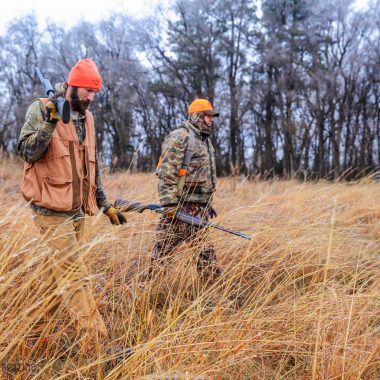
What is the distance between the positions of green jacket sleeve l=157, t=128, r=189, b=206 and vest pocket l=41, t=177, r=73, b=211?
3.38ft

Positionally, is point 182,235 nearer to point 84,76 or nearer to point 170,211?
point 170,211

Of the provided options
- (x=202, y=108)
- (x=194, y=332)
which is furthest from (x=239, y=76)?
(x=194, y=332)

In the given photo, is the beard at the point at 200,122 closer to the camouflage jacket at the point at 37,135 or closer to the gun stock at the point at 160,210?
the gun stock at the point at 160,210

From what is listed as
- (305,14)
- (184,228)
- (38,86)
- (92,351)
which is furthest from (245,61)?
(92,351)

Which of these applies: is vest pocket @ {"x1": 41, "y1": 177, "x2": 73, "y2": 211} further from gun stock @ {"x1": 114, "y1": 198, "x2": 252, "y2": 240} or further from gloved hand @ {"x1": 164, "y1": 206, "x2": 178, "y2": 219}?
gloved hand @ {"x1": 164, "y1": 206, "x2": 178, "y2": 219}

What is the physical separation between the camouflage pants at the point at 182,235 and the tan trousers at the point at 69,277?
2.31 feet

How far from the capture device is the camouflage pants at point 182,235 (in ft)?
9.19

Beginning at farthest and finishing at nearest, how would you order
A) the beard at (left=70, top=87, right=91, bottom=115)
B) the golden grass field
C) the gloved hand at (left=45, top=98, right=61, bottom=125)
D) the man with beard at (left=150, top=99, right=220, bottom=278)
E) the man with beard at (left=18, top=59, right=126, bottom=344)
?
the man with beard at (left=150, top=99, right=220, bottom=278), the beard at (left=70, top=87, right=91, bottom=115), the man with beard at (left=18, top=59, right=126, bottom=344), the gloved hand at (left=45, top=98, right=61, bottom=125), the golden grass field

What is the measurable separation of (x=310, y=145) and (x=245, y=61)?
21.4 ft

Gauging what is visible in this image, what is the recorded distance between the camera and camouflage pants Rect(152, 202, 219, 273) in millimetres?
2802

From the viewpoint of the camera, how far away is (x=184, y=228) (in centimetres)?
306

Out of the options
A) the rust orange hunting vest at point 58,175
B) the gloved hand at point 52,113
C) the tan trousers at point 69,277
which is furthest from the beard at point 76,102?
the tan trousers at point 69,277

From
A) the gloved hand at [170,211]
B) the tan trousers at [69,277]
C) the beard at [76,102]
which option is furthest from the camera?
the gloved hand at [170,211]

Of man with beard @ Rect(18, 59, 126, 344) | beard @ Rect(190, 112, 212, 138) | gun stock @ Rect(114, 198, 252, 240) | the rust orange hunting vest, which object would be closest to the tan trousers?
man with beard @ Rect(18, 59, 126, 344)
